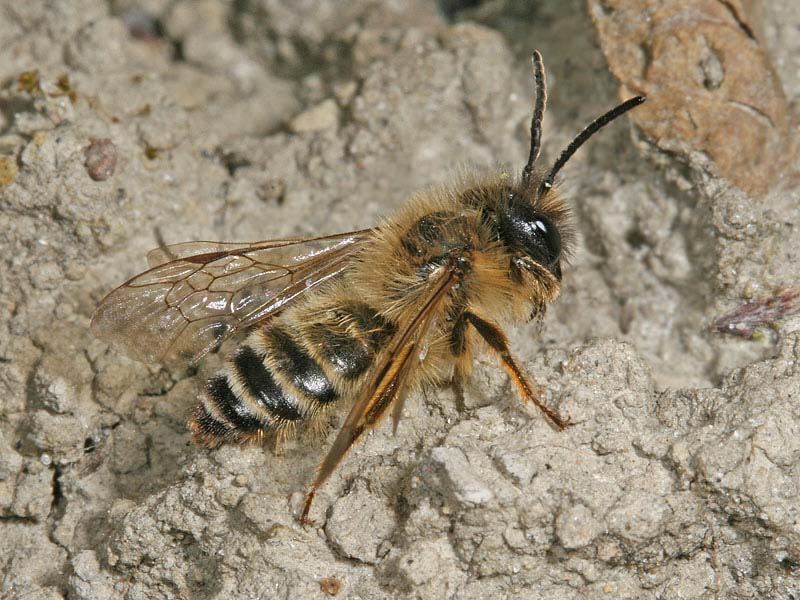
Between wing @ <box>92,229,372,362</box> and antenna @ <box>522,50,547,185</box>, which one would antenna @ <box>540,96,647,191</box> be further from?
wing @ <box>92,229,372,362</box>

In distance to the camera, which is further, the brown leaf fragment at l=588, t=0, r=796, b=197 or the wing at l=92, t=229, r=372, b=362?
the brown leaf fragment at l=588, t=0, r=796, b=197

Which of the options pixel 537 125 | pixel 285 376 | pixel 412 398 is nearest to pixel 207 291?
pixel 285 376

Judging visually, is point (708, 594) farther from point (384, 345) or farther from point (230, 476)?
point (230, 476)

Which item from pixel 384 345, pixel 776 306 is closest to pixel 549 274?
pixel 384 345

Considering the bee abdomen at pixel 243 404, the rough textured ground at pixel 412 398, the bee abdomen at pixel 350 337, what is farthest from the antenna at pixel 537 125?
the bee abdomen at pixel 243 404

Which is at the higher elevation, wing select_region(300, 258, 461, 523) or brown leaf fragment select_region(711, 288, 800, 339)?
wing select_region(300, 258, 461, 523)

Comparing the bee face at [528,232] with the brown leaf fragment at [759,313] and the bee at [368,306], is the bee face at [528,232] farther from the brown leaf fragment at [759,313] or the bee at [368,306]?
the brown leaf fragment at [759,313]

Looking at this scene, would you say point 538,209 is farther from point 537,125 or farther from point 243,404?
point 243,404

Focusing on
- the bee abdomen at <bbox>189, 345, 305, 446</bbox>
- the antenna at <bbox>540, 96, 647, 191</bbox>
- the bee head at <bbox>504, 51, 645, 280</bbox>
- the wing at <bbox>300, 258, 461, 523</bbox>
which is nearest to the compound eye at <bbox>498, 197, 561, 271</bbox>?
the bee head at <bbox>504, 51, 645, 280</bbox>
